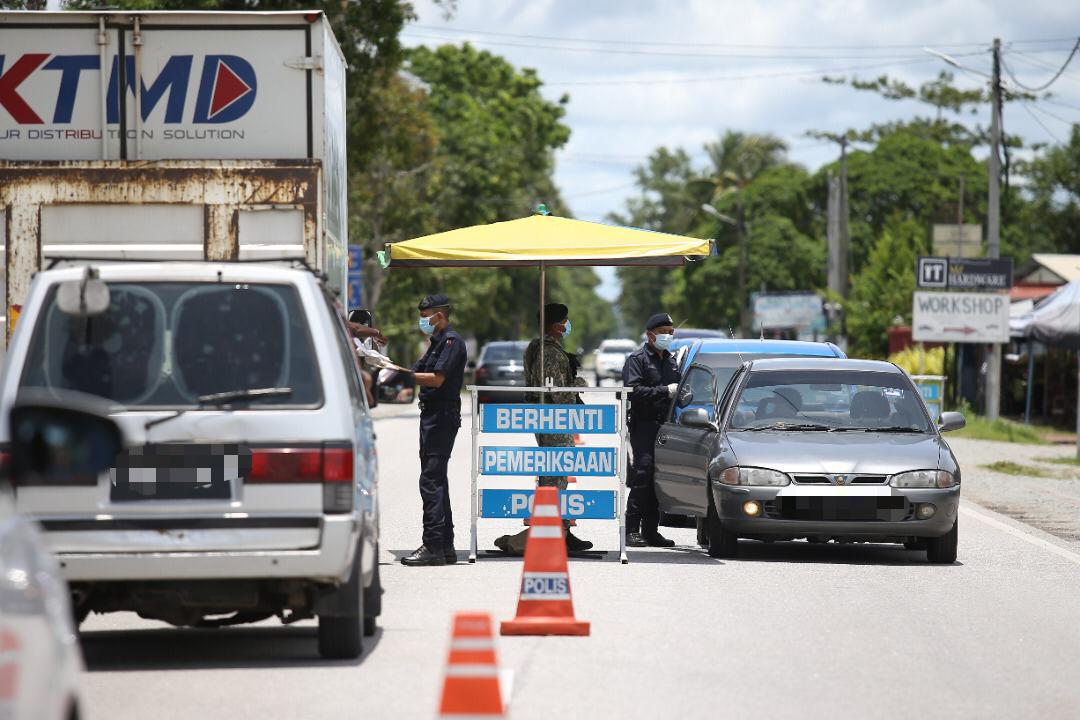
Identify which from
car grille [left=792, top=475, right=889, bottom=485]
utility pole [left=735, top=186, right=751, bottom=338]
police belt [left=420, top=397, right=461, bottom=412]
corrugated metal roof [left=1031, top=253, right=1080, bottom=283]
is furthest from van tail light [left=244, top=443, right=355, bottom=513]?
utility pole [left=735, top=186, right=751, bottom=338]

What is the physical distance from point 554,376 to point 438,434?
1616 millimetres

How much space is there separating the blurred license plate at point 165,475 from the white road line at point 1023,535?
25.0 feet

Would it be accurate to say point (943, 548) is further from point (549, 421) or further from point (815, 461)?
point (549, 421)

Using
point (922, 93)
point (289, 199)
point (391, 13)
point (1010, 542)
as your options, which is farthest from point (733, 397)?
point (922, 93)

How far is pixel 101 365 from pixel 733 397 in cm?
671

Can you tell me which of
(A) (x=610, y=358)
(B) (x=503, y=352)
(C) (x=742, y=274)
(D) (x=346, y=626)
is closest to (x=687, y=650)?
(D) (x=346, y=626)

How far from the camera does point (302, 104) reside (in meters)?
12.5

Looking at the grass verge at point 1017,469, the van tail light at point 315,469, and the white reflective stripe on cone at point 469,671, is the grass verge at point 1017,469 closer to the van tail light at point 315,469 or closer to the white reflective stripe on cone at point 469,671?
the van tail light at point 315,469

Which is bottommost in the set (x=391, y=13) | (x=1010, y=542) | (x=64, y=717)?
(x=1010, y=542)

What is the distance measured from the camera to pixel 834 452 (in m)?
12.7

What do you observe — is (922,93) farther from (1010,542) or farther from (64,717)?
(64,717)

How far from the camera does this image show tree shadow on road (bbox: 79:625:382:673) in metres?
8.41

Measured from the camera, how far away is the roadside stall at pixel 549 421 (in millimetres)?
12836

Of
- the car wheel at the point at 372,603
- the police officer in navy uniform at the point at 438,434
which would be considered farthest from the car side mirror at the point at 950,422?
the car wheel at the point at 372,603
